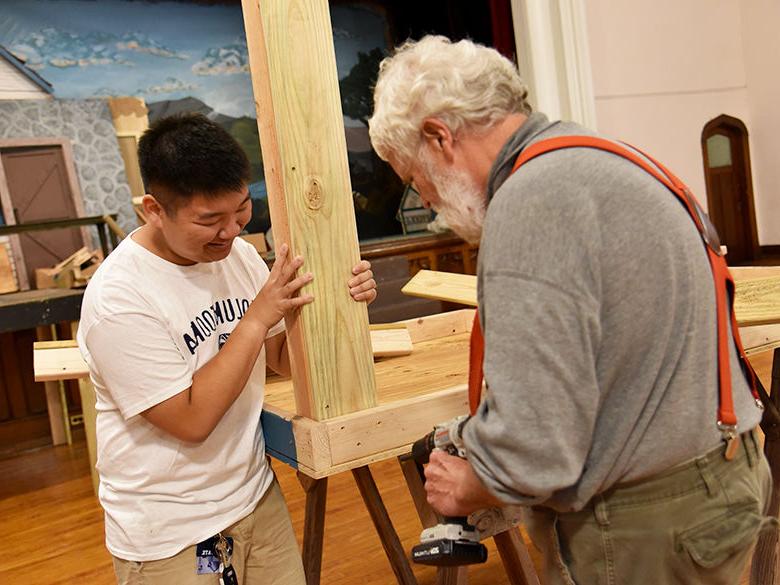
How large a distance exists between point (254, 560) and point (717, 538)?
1.13 metres

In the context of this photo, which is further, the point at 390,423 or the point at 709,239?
the point at 390,423

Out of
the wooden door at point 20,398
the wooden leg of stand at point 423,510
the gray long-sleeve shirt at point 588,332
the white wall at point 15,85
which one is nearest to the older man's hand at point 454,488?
the gray long-sleeve shirt at point 588,332

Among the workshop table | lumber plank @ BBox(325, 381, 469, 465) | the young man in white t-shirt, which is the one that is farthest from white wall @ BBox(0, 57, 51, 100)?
lumber plank @ BBox(325, 381, 469, 465)

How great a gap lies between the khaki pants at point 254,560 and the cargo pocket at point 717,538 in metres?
1.04

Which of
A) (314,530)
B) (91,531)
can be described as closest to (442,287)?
(314,530)

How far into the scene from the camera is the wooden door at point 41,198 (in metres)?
7.36

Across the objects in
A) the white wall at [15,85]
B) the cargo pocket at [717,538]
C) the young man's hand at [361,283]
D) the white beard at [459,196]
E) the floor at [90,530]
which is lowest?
the floor at [90,530]

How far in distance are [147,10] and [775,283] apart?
7745 mm

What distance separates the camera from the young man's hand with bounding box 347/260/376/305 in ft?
5.96

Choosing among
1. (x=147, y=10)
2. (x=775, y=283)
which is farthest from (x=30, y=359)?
(x=775, y=283)

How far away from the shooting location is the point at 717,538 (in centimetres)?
131

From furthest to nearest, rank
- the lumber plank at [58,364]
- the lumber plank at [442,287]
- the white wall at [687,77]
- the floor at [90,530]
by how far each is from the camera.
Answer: the white wall at [687,77], the floor at [90,530], the lumber plank at [442,287], the lumber plank at [58,364]

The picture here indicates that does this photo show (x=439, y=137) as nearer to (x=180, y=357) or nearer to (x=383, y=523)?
(x=180, y=357)

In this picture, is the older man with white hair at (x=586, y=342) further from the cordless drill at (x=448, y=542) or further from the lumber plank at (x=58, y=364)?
the lumber plank at (x=58, y=364)
